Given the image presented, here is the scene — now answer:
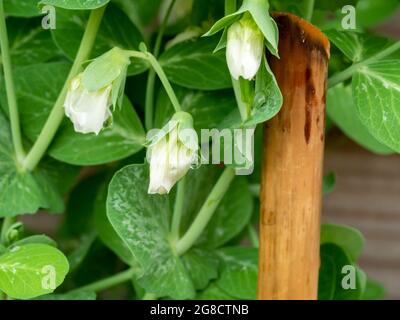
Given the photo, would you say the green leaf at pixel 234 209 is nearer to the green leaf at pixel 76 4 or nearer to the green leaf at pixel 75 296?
the green leaf at pixel 75 296

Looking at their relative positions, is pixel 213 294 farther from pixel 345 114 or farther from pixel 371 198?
pixel 371 198

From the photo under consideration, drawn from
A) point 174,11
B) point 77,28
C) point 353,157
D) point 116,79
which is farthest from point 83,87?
point 353,157

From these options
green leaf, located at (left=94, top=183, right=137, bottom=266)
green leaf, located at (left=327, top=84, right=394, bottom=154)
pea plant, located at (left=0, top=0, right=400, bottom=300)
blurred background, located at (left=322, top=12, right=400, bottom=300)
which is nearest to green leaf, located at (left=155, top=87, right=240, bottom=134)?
pea plant, located at (left=0, top=0, right=400, bottom=300)

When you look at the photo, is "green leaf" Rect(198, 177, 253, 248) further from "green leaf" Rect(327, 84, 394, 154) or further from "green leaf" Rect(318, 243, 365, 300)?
"green leaf" Rect(327, 84, 394, 154)

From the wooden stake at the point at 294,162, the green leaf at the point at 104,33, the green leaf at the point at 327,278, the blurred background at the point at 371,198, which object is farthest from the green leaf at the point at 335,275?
the blurred background at the point at 371,198

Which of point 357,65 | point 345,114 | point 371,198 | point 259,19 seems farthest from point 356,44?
point 371,198

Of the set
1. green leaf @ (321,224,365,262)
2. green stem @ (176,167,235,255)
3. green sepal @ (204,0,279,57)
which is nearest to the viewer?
green sepal @ (204,0,279,57)
